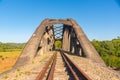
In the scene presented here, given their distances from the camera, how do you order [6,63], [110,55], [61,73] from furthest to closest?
[110,55]
[6,63]
[61,73]

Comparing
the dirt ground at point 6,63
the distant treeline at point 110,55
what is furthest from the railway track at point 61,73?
the distant treeline at point 110,55

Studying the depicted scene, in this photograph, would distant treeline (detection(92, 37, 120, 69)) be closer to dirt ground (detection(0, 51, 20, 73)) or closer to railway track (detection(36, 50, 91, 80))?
dirt ground (detection(0, 51, 20, 73))

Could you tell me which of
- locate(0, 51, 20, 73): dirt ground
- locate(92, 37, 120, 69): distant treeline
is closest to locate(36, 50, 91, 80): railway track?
locate(0, 51, 20, 73): dirt ground

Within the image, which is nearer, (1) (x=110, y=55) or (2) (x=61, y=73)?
(2) (x=61, y=73)

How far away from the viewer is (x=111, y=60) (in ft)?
221

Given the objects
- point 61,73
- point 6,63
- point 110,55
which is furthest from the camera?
point 110,55

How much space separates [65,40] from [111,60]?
32854mm

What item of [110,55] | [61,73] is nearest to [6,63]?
[61,73]

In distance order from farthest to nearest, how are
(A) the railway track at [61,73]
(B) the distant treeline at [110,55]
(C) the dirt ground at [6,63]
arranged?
1. (B) the distant treeline at [110,55]
2. (C) the dirt ground at [6,63]
3. (A) the railway track at [61,73]

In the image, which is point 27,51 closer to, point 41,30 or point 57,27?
point 41,30

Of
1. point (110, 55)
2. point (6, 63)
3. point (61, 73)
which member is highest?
point (110, 55)

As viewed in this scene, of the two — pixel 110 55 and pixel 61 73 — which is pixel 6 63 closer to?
pixel 61 73

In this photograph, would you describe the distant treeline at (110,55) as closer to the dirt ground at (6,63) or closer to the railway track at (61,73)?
the dirt ground at (6,63)

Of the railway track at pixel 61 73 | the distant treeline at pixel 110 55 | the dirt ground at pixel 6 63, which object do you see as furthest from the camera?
the distant treeline at pixel 110 55
